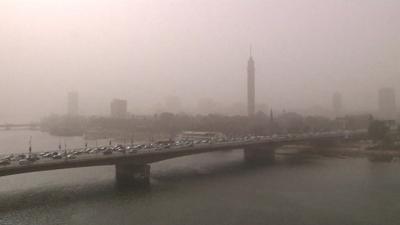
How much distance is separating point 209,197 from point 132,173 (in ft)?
17.2

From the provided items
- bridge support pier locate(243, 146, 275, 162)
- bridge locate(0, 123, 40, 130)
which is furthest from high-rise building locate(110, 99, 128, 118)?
bridge support pier locate(243, 146, 275, 162)

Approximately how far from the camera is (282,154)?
1426 inches

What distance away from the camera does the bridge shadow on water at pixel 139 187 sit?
55.1 ft

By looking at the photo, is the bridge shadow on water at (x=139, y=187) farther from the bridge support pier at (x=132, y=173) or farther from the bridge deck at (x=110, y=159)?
the bridge deck at (x=110, y=159)

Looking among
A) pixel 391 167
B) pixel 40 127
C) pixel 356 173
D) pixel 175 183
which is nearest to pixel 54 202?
pixel 175 183

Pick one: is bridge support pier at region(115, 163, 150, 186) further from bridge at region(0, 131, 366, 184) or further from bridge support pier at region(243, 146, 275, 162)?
bridge support pier at region(243, 146, 275, 162)

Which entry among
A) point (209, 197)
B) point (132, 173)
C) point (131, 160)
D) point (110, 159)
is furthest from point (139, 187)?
point (209, 197)

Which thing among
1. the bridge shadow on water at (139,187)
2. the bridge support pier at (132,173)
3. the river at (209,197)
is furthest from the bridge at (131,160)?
the river at (209,197)

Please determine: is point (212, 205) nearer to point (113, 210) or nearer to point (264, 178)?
point (113, 210)

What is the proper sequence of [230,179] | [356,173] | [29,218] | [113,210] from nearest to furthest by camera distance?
[29,218] → [113,210] → [230,179] → [356,173]

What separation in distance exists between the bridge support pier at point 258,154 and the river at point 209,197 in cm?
501

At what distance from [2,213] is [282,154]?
2588 cm

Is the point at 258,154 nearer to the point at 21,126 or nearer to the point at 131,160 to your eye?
the point at 131,160

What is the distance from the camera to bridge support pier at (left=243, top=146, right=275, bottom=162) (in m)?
31.3
